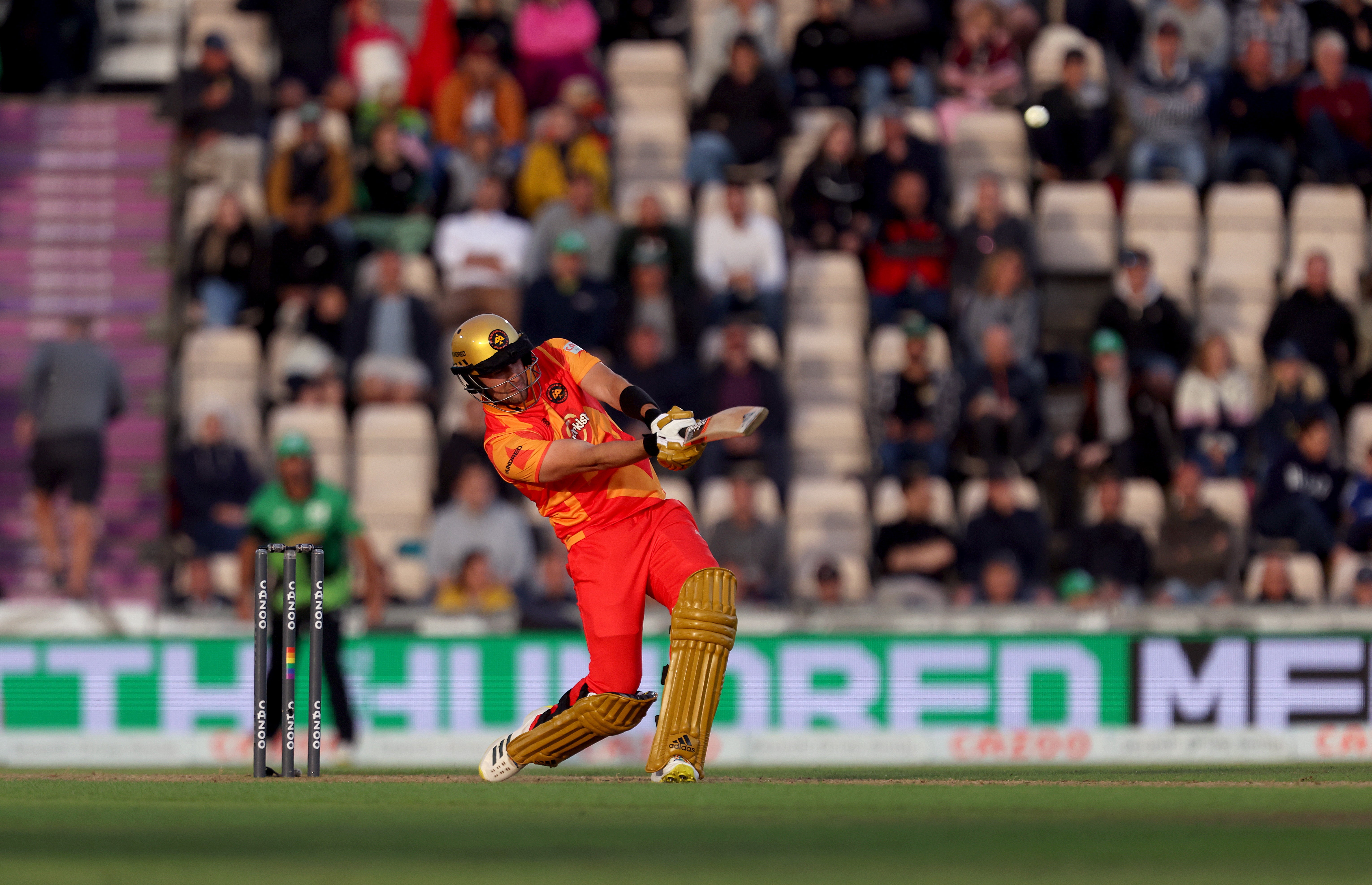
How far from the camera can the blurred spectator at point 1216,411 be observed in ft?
49.4

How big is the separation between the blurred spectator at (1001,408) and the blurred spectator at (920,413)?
0.14m

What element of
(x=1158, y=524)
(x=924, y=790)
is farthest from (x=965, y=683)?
(x=924, y=790)

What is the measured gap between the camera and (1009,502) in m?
14.0

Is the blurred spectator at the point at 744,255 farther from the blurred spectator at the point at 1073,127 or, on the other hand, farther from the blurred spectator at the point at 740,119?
the blurred spectator at the point at 1073,127

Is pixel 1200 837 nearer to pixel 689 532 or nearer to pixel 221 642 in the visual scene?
pixel 689 532

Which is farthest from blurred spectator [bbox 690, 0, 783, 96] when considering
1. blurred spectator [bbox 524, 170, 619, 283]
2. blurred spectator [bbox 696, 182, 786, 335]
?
blurred spectator [bbox 524, 170, 619, 283]

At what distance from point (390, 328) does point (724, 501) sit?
2.88 meters

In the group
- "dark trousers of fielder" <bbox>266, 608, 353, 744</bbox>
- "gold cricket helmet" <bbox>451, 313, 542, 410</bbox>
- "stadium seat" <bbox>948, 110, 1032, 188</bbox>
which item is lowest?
"dark trousers of fielder" <bbox>266, 608, 353, 744</bbox>

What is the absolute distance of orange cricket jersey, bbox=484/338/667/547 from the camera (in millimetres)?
8461

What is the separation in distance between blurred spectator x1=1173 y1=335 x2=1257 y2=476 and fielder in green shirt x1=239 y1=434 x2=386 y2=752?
6.20 metres

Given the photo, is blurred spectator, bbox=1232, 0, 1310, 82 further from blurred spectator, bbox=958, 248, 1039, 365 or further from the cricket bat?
the cricket bat

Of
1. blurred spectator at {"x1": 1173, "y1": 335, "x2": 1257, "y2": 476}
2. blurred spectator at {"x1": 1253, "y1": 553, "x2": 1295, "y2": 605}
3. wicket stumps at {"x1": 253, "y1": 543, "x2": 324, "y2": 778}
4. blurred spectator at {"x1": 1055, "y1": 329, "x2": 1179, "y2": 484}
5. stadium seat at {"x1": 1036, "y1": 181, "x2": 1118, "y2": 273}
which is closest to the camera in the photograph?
wicket stumps at {"x1": 253, "y1": 543, "x2": 324, "y2": 778}

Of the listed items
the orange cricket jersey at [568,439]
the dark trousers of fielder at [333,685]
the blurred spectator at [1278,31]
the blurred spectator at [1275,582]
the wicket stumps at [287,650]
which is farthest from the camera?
the blurred spectator at [1278,31]

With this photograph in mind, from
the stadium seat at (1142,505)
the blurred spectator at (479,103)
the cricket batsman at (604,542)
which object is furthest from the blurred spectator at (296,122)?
the cricket batsman at (604,542)
